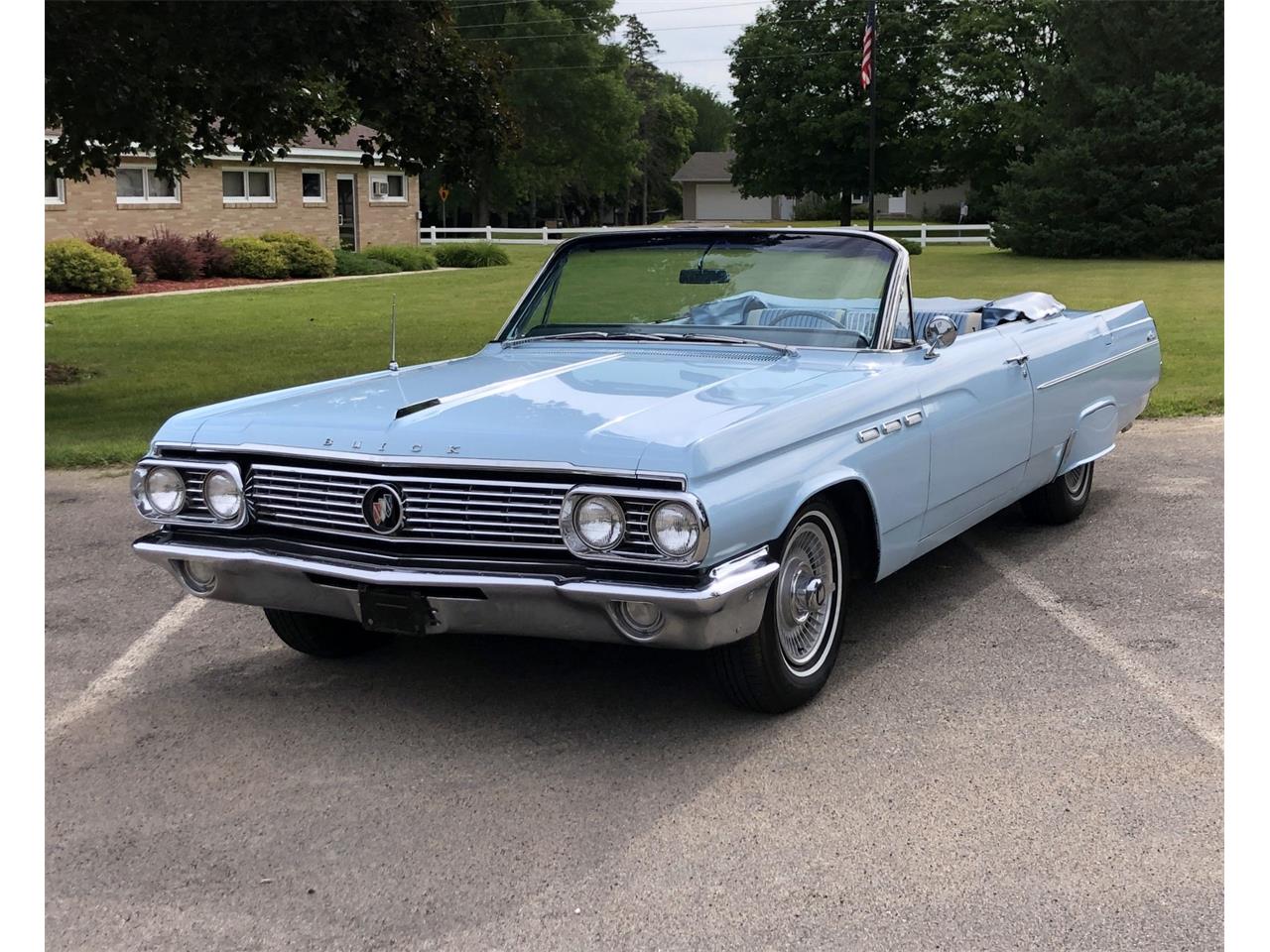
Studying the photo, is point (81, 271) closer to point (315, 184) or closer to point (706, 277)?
point (315, 184)

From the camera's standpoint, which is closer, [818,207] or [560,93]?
[560,93]

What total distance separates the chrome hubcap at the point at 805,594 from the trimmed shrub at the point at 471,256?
32.3 m

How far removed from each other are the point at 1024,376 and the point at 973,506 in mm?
779

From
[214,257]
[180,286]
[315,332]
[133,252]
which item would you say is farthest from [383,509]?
[214,257]

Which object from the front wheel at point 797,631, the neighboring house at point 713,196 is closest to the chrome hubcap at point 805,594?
the front wheel at point 797,631

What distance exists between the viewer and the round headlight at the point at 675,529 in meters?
3.82

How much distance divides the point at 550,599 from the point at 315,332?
Result: 1533cm

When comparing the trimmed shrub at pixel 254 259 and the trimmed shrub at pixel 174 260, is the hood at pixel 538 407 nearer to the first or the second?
the trimmed shrub at pixel 174 260

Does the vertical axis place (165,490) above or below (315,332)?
below

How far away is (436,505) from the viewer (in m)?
4.09

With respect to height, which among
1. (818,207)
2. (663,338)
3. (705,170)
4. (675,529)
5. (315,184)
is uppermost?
(705,170)

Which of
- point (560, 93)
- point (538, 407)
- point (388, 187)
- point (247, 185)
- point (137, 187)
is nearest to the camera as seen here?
point (538, 407)
